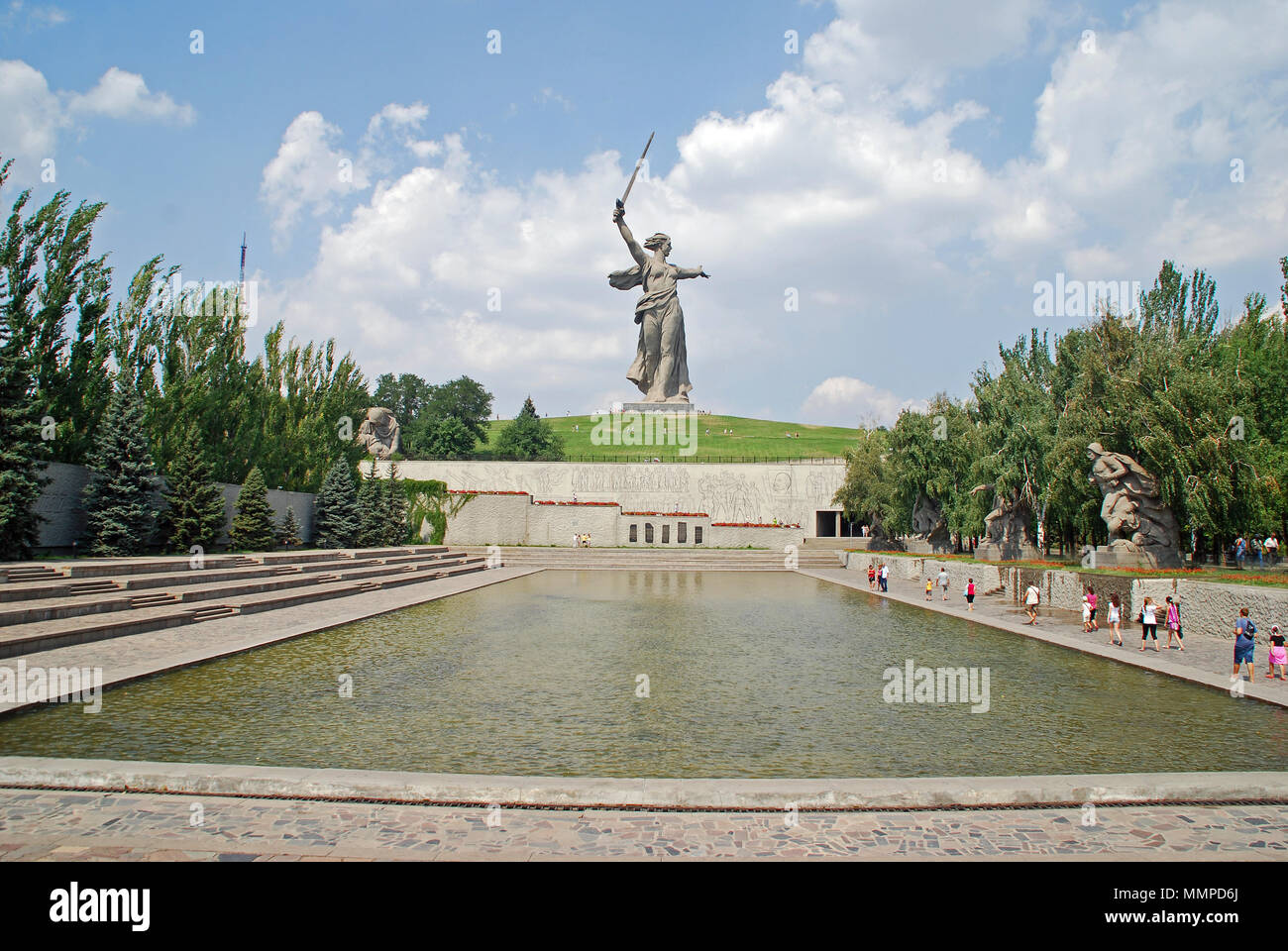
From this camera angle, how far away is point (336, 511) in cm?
3133

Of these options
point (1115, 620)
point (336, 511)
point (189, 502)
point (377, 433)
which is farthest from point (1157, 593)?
point (377, 433)

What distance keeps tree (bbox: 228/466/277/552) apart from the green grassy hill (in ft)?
123

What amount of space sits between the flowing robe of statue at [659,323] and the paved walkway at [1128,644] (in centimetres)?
2808

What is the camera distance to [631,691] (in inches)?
342

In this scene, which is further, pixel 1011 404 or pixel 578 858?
pixel 1011 404

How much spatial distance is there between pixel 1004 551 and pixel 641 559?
15.2 metres

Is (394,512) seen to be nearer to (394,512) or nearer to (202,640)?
(394,512)

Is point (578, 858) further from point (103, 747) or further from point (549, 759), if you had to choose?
point (103, 747)

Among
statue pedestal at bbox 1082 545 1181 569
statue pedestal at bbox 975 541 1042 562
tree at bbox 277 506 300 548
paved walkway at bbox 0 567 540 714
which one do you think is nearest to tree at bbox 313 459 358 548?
tree at bbox 277 506 300 548

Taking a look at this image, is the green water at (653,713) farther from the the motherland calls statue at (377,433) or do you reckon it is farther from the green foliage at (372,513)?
the the motherland calls statue at (377,433)

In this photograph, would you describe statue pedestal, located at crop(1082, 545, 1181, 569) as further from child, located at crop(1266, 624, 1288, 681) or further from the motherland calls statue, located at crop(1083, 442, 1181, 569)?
child, located at crop(1266, 624, 1288, 681)

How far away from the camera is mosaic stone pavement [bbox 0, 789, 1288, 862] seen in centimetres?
429
